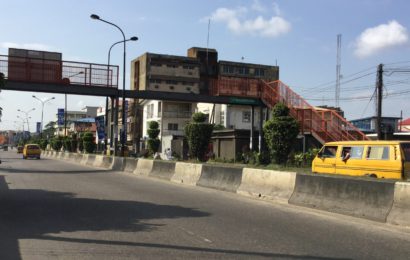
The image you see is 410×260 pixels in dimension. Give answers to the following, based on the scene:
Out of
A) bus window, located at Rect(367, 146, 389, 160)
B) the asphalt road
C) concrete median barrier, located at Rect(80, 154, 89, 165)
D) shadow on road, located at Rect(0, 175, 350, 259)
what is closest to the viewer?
the asphalt road

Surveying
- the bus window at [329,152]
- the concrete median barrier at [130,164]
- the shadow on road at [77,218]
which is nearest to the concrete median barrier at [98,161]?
the concrete median barrier at [130,164]

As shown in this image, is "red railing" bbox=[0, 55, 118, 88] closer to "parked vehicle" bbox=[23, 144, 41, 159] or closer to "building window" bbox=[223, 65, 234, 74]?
"parked vehicle" bbox=[23, 144, 41, 159]

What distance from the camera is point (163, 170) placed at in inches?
916

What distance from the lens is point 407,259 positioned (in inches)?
279

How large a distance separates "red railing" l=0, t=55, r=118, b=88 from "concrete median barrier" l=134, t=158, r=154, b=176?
8025mm

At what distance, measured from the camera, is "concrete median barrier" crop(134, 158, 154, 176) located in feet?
83.3

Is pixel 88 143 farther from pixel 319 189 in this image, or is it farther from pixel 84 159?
pixel 319 189

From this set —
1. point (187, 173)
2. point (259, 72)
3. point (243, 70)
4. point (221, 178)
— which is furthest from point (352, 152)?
point (259, 72)

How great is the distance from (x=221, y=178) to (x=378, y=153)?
524 cm

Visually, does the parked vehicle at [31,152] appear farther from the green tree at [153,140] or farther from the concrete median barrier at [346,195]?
the concrete median barrier at [346,195]

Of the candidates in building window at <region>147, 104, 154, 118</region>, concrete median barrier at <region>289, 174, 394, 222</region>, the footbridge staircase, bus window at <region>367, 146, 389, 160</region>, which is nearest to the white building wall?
building window at <region>147, 104, 154, 118</region>

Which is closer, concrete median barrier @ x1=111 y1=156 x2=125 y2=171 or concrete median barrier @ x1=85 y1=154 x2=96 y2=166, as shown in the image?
concrete median barrier @ x1=111 y1=156 x2=125 y2=171

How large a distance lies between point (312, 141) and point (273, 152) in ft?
27.5

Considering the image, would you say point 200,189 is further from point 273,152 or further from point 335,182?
point 335,182
